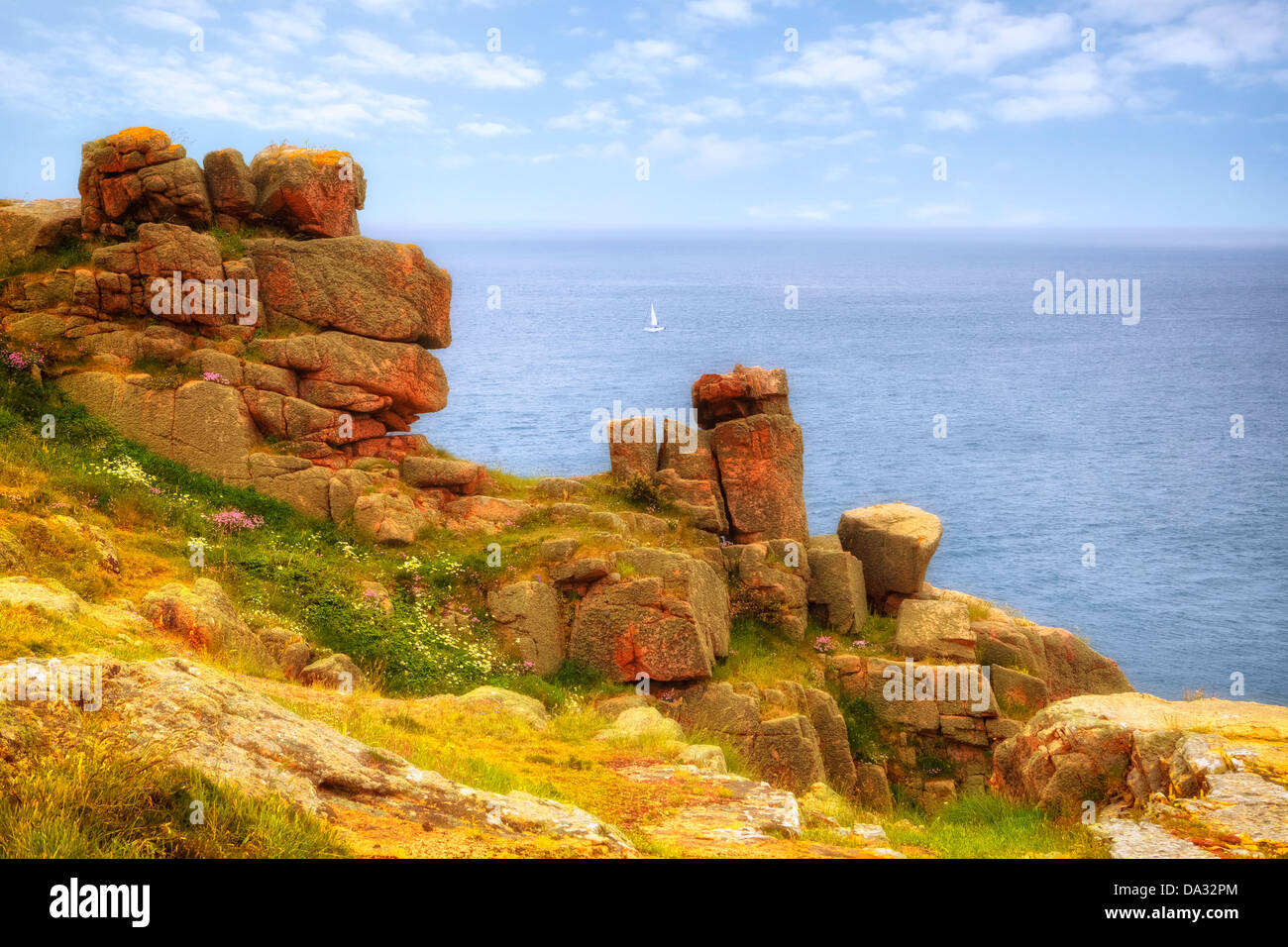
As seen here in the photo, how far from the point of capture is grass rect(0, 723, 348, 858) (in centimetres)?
809

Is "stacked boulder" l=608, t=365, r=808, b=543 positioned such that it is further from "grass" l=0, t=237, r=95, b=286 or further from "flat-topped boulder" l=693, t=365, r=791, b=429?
"grass" l=0, t=237, r=95, b=286

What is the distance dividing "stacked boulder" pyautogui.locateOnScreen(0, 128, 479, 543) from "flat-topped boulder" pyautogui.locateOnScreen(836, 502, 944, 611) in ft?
44.3

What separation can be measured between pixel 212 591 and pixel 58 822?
12.7 m

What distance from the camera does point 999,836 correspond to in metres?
16.1

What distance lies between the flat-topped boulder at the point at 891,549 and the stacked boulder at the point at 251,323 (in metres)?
13.5

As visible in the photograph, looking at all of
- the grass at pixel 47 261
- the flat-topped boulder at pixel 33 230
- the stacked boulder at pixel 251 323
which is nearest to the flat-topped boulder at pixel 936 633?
the stacked boulder at pixel 251 323

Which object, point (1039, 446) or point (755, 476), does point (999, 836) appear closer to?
point (755, 476)

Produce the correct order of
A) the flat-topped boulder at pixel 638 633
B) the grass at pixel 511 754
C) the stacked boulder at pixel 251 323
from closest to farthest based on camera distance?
the grass at pixel 511 754 → the flat-topped boulder at pixel 638 633 → the stacked boulder at pixel 251 323

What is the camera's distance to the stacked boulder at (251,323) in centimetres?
2812

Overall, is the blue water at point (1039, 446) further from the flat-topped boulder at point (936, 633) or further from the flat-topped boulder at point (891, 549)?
the flat-topped boulder at point (936, 633)

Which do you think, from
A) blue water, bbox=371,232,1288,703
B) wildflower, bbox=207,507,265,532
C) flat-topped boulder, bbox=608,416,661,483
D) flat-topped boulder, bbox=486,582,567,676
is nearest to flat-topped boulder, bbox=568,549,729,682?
flat-topped boulder, bbox=486,582,567,676

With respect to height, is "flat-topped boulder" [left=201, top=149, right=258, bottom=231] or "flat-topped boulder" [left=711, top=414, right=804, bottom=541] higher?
"flat-topped boulder" [left=201, top=149, right=258, bottom=231]
